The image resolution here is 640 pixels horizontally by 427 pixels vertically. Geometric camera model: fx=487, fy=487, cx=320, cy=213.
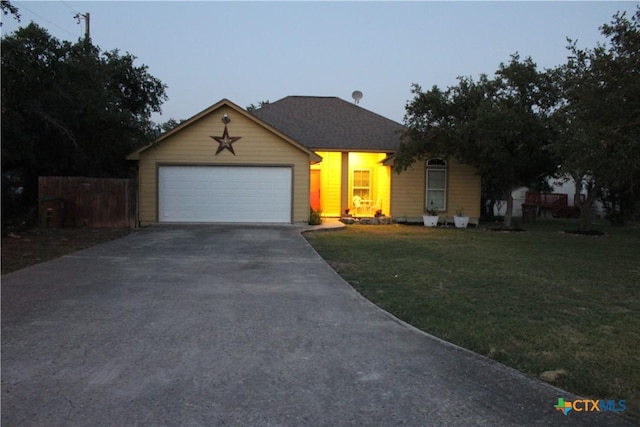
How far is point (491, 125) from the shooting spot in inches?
619

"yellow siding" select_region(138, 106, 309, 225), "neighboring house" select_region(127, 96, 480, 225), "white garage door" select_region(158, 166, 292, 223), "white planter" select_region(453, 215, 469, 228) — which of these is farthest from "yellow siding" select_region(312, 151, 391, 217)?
"white garage door" select_region(158, 166, 292, 223)

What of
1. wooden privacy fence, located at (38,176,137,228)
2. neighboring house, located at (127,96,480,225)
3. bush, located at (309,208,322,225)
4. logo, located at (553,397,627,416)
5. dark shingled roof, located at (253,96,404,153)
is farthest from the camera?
dark shingled roof, located at (253,96,404,153)

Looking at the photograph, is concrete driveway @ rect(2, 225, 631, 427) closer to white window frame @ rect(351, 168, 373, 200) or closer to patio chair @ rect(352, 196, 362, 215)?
patio chair @ rect(352, 196, 362, 215)

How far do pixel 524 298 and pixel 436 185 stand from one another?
1356 centimetres

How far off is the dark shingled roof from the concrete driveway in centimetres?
1311

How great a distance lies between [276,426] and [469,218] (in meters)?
18.2

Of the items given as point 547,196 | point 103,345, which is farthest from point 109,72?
point 547,196

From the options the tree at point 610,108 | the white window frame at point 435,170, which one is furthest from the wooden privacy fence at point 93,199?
the tree at point 610,108

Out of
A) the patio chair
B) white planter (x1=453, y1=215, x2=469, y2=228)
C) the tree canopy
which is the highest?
the tree canopy

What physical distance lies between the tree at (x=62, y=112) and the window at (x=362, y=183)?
875cm

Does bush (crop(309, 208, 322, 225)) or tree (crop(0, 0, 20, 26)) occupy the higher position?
tree (crop(0, 0, 20, 26))

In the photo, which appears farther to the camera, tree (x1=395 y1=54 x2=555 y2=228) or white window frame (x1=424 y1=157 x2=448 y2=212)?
white window frame (x1=424 y1=157 x2=448 y2=212)

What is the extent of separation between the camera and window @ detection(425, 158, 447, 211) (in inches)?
778

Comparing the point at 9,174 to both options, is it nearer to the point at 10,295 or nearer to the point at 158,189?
the point at 158,189
